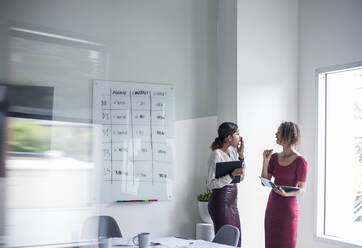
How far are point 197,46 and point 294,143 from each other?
150 centimetres

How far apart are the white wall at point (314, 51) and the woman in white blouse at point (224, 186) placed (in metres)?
1.08

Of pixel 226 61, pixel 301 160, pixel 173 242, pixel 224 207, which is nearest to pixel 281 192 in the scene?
pixel 301 160

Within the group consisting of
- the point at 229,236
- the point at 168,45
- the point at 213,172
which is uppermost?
the point at 168,45

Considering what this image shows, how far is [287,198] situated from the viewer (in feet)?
9.89

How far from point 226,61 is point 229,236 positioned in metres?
Result: 1.92

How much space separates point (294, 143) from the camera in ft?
10.0

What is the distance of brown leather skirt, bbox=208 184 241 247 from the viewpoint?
318cm

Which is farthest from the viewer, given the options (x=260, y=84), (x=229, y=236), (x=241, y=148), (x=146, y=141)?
(x=260, y=84)

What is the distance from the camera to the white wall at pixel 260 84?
379cm

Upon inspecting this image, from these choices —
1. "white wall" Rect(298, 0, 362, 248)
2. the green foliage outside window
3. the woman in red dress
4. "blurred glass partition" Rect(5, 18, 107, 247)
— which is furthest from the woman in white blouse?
the green foliage outside window

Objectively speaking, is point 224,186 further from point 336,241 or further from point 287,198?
point 336,241

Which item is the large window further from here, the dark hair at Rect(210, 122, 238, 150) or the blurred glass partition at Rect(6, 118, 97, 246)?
the blurred glass partition at Rect(6, 118, 97, 246)

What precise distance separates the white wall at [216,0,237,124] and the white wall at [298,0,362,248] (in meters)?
0.82

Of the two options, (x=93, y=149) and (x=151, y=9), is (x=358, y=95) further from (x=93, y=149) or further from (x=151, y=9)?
(x=93, y=149)
